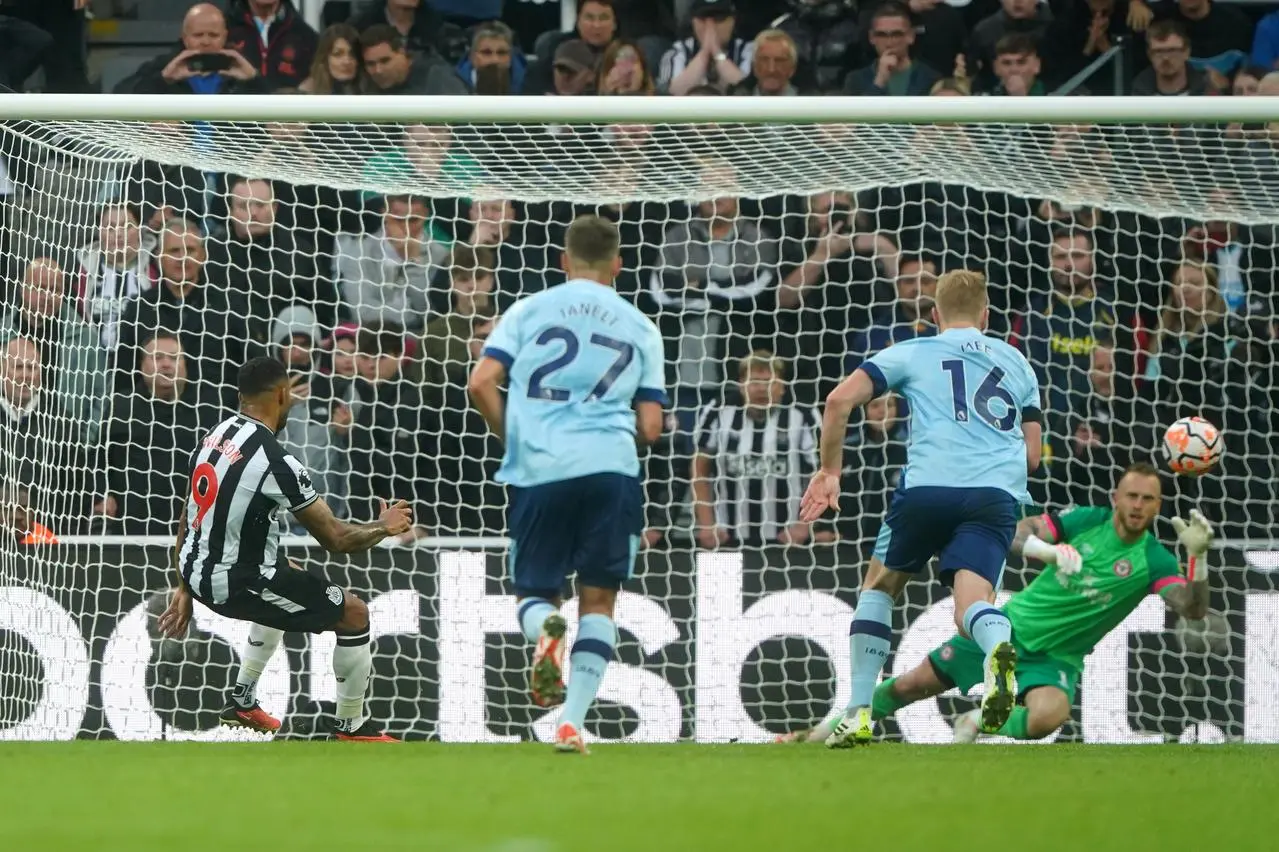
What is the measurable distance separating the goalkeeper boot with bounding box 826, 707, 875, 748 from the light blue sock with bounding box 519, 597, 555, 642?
1.53 meters

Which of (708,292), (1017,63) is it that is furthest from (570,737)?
(1017,63)

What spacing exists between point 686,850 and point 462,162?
242 inches

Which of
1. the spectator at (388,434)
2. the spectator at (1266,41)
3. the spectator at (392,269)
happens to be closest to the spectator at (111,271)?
the spectator at (392,269)

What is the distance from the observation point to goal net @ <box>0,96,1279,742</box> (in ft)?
29.1

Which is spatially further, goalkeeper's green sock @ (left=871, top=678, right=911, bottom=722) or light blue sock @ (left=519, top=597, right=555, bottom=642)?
goalkeeper's green sock @ (left=871, top=678, right=911, bottom=722)

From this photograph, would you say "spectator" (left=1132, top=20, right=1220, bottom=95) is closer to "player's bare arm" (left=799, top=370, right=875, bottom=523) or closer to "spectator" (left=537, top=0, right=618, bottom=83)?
"spectator" (left=537, top=0, right=618, bottom=83)

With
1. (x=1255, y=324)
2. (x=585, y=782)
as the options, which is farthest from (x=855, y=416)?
(x=585, y=782)

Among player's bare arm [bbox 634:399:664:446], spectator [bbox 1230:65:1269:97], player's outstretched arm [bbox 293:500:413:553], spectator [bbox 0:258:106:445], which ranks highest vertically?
spectator [bbox 1230:65:1269:97]

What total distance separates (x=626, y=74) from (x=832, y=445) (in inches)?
163

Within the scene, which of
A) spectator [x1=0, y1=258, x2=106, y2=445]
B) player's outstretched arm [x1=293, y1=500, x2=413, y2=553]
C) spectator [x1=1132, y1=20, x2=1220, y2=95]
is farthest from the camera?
spectator [x1=1132, y1=20, x2=1220, y2=95]

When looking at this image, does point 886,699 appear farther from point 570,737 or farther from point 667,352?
point 667,352

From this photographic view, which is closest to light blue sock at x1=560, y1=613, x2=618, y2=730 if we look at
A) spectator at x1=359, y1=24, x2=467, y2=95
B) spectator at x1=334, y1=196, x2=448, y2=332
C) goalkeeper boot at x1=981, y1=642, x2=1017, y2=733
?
goalkeeper boot at x1=981, y1=642, x2=1017, y2=733

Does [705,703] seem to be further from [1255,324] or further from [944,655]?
[1255,324]

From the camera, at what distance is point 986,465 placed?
7137mm
